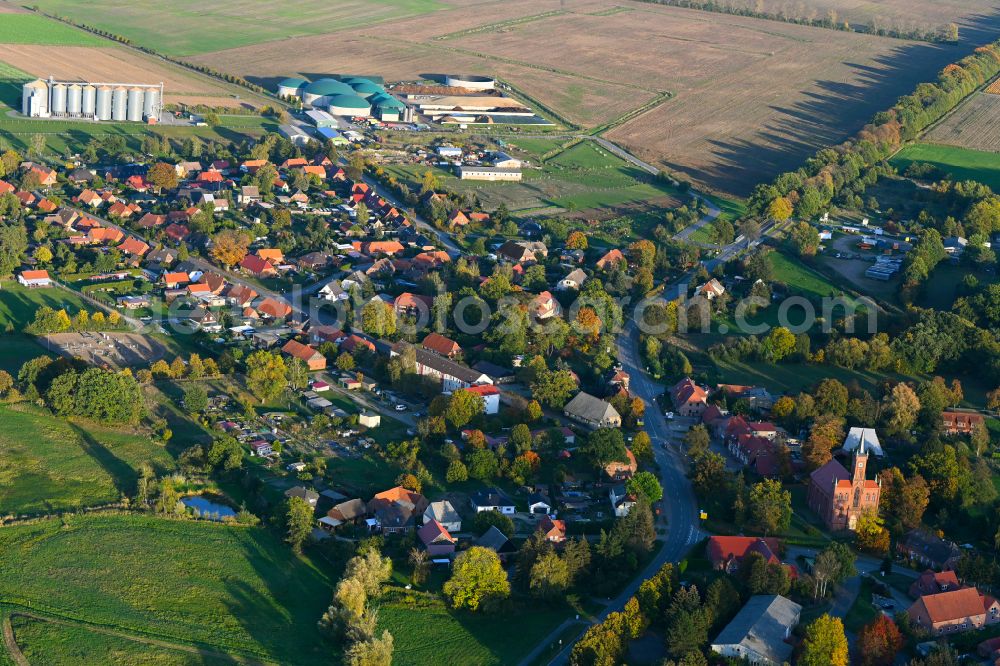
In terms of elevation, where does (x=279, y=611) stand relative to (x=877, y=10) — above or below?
below

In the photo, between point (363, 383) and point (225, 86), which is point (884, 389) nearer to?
point (363, 383)

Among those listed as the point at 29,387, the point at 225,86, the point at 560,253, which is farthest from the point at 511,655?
the point at 225,86

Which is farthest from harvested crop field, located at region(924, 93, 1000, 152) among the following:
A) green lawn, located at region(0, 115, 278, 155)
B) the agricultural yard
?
green lawn, located at region(0, 115, 278, 155)

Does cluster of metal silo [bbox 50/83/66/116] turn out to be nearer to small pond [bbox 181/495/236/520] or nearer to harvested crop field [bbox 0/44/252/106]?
harvested crop field [bbox 0/44/252/106]

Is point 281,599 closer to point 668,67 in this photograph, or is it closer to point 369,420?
point 369,420

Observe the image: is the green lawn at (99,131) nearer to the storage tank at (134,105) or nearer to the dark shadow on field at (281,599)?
the storage tank at (134,105)

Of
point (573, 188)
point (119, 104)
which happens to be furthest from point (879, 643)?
point (119, 104)

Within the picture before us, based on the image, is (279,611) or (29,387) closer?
(279,611)

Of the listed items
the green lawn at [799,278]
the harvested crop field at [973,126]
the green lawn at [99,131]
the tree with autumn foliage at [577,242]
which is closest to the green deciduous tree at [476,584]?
the green lawn at [799,278]
